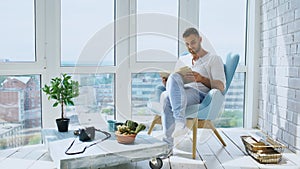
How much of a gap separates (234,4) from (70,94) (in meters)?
2.09

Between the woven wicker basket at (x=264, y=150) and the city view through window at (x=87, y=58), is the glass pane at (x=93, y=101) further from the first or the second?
the woven wicker basket at (x=264, y=150)

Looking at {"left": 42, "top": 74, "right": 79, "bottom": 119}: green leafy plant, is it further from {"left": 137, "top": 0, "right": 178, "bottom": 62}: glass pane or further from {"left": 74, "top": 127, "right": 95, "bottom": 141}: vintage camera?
{"left": 137, "top": 0, "right": 178, "bottom": 62}: glass pane

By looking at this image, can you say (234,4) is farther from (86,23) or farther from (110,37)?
(86,23)

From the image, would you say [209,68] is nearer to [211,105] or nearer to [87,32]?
[211,105]

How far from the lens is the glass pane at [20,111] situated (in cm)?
262

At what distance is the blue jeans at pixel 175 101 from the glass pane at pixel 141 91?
2.37ft

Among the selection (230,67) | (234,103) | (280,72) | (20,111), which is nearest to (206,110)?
(230,67)

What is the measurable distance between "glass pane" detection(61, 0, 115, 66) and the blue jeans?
3.05 feet

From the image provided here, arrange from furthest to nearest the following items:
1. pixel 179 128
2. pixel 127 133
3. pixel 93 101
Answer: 1. pixel 93 101
2. pixel 179 128
3. pixel 127 133

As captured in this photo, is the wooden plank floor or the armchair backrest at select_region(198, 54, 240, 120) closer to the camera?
the wooden plank floor

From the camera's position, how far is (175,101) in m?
2.35

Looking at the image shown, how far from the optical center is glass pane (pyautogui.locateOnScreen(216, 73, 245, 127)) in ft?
11.1

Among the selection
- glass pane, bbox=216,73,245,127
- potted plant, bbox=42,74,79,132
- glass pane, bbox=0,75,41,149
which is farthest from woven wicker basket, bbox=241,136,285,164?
glass pane, bbox=0,75,41,149

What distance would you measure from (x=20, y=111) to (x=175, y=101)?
1.46 meters
